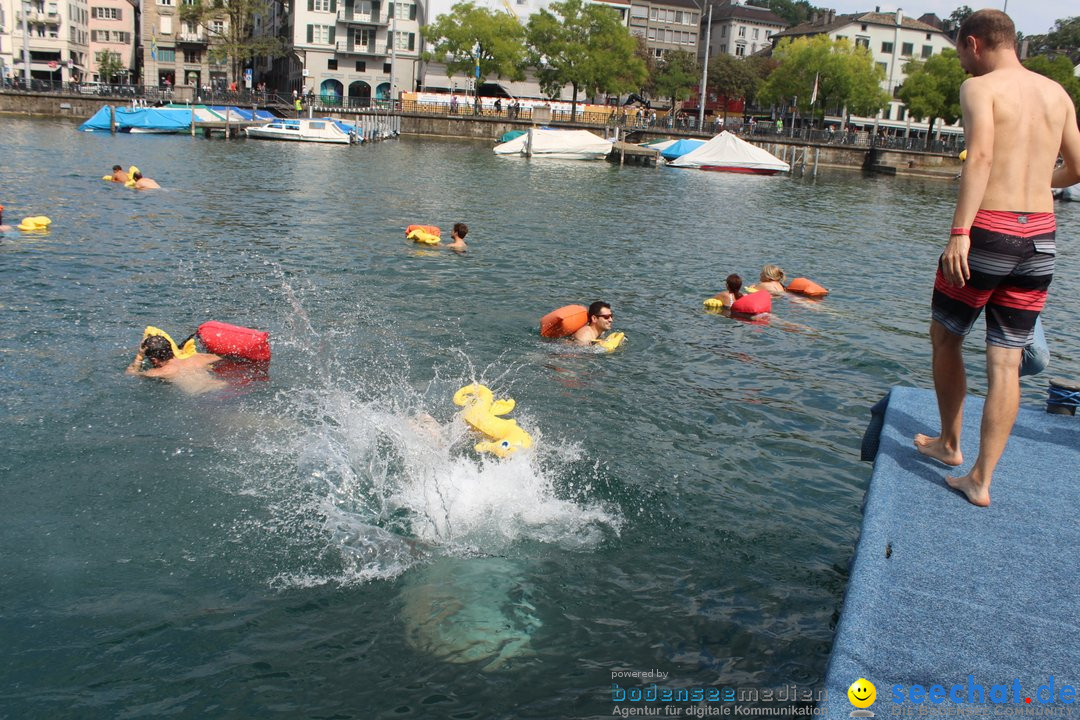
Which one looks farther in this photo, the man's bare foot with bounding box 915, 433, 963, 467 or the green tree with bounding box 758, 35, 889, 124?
the green tree with bounding box 758, 35, 889, 124

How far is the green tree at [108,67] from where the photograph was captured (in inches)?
3654

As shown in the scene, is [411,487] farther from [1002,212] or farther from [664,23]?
[664,23]

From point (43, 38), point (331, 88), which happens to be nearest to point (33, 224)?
point (331, 88)

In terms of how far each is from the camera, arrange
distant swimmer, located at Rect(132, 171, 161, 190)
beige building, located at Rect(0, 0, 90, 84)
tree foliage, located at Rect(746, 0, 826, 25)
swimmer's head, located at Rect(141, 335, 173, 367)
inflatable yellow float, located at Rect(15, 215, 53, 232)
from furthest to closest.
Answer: tree foliage, located at Rect(746, 0, 826, 25)
beige building, located at Rect(0, 0, 90, 84)
distant swimmer, located at Rect(132, 171, 161, 190)
inflatable yellow float, located at Rect(15, 215, 53, 232)
swimmer's head, located at Rect(141, 335, 173, 367)

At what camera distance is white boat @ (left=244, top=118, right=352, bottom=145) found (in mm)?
51250

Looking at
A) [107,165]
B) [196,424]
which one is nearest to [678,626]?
[196,424]

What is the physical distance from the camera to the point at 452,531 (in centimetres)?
630

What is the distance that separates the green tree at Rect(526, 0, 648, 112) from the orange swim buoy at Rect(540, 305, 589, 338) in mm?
72016

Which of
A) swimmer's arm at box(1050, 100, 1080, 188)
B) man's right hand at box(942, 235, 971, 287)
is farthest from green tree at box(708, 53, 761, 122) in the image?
man's right hand at box(942, 235, 971, 287)

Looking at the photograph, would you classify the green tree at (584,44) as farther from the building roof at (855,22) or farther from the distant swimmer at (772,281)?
the distant swimmer at (772,281)

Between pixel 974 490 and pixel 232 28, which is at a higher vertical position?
pixel 232 28

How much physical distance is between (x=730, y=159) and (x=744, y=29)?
7428cm

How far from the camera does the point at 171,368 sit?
9266 millimetres

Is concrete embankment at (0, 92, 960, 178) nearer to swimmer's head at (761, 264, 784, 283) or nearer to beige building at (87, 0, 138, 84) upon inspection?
beige building at (87, 0, 138, 84)
